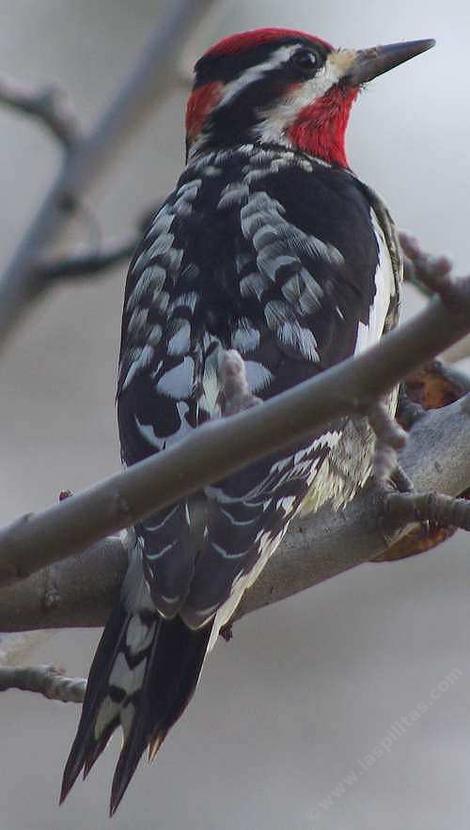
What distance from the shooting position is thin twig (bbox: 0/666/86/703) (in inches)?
108

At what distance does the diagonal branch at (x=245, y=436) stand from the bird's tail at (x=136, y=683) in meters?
0.77

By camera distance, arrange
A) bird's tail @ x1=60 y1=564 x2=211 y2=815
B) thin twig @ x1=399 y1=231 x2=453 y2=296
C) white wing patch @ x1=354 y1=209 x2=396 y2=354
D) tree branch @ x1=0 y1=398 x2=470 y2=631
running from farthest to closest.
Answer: white wing patch @ x1=354 y1=209 x2=396 y2=354 → bird's tail @ x1=60 y1=564 x2=211 y2=815 → tree branch @ x1=0 y1=398 x2=470 y2=631 → thin twig @ x1=399 y1=231 x2=453 y2=296

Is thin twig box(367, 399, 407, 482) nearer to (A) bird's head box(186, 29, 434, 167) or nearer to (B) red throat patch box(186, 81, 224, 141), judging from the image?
(A) bird's head box(186, 29, 434, 167)

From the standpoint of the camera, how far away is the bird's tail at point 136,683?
2.66 m

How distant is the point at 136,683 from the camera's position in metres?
2.70

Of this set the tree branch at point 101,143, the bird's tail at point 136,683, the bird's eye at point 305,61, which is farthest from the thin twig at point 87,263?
the bird's eye at point 305,61

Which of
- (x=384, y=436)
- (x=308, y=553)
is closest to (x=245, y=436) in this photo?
(x=384, y=436)

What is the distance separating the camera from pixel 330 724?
239 inches

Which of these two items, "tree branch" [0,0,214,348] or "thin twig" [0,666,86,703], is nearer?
"tree branch" [0,0,214,348]

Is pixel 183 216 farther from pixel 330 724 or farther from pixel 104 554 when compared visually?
pixel 330 724

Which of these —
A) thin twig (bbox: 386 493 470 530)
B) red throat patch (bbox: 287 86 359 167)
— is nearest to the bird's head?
red throat patch (bbox: 287 86 359 167)

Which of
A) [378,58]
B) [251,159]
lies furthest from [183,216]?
[378,58]

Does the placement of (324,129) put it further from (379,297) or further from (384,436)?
(384,436)

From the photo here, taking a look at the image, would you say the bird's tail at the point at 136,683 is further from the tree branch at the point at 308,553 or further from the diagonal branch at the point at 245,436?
the diagonal branch at the point at 245,436
